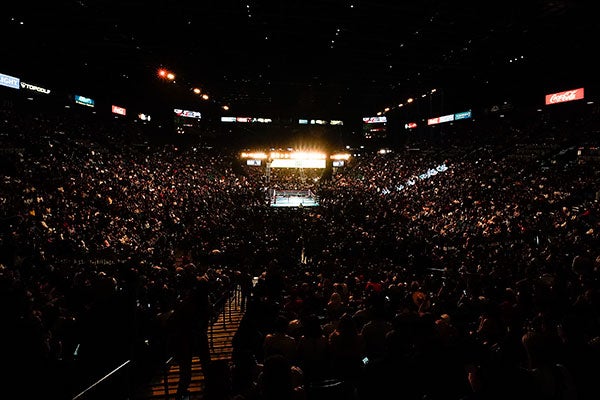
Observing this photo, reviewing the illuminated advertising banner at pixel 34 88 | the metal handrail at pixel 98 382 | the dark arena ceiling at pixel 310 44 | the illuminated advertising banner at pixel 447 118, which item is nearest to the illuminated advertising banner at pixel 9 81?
the illuminated advertising banner at pixel 34 88

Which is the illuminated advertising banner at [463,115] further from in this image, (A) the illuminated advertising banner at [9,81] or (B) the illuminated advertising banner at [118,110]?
Result: (A) the illuminated advertising banner at [9,81]

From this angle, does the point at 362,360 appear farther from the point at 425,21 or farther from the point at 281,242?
the point at 425,21

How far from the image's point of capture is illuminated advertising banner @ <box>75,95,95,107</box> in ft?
115

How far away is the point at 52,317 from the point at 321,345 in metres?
3.91

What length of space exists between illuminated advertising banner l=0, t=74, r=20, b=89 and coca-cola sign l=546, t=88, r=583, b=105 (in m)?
35.6

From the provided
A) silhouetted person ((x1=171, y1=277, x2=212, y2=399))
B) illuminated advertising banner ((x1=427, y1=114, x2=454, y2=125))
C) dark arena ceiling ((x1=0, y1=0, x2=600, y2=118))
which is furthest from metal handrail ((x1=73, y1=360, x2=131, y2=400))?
illuminated advertising banner ((x1=427, y1=114, x2=454, y2=125))

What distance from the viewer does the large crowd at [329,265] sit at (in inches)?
121

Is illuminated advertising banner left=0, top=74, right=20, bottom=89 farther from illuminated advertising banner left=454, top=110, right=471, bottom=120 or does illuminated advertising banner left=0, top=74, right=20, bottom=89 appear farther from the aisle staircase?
illuminated advertising banner left=454, top=110, right=471, bottom=120

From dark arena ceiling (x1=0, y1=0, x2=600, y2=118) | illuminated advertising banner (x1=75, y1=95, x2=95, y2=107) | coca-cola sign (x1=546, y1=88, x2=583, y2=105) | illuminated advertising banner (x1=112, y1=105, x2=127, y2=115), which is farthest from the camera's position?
illuminated advertising banner (x1=112, y1=105, x2=127, y2=115)

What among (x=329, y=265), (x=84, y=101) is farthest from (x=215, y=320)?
(x=84, y=101)

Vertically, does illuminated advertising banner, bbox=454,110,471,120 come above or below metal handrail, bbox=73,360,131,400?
above

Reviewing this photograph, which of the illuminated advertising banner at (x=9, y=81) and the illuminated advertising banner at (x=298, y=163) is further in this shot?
the illuminated advertising banner at (x=298, y=163)

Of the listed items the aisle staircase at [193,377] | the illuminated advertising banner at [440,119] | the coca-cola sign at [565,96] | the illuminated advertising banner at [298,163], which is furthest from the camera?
the illuminated advertising banner at [440,119]

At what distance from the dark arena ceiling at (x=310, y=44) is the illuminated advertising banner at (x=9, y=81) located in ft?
7.60
